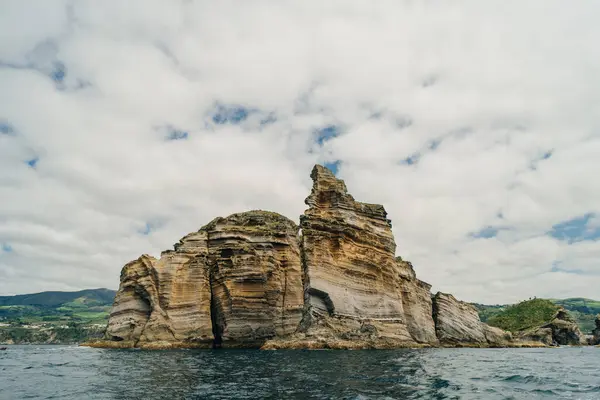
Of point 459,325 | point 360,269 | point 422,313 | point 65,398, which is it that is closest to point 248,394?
point 65,398

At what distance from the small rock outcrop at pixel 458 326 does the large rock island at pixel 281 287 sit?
1.31 metres

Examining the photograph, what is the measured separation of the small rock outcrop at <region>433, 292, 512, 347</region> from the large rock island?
4.29 ft

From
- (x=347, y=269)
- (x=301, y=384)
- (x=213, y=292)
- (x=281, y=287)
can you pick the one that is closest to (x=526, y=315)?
(x=347, y=269)

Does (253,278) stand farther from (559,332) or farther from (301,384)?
(559,332)

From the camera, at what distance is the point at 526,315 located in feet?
364

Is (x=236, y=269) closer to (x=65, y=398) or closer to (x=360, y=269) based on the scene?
(x=360, y=269)

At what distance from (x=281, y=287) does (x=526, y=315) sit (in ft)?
251

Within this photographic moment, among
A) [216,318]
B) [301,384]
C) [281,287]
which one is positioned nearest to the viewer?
[301,384]

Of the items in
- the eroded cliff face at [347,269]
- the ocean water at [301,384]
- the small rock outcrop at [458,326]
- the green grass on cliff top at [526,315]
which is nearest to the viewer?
the ocean water at [301,384]

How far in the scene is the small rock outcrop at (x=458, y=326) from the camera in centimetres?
8050

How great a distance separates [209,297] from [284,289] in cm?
1347

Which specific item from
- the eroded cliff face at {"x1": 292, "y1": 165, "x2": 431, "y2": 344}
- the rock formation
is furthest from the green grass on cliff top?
the eroded cliff face at {"x1": 292, "y1": 165, "x2": 431, "y2": 344}

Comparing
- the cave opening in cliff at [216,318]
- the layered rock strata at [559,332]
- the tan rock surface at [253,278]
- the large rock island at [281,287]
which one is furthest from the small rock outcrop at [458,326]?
the cave opening in cliff at [216,318]

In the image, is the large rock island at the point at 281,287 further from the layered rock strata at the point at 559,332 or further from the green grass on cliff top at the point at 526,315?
the green grass on cliff top at the point at 526,315
